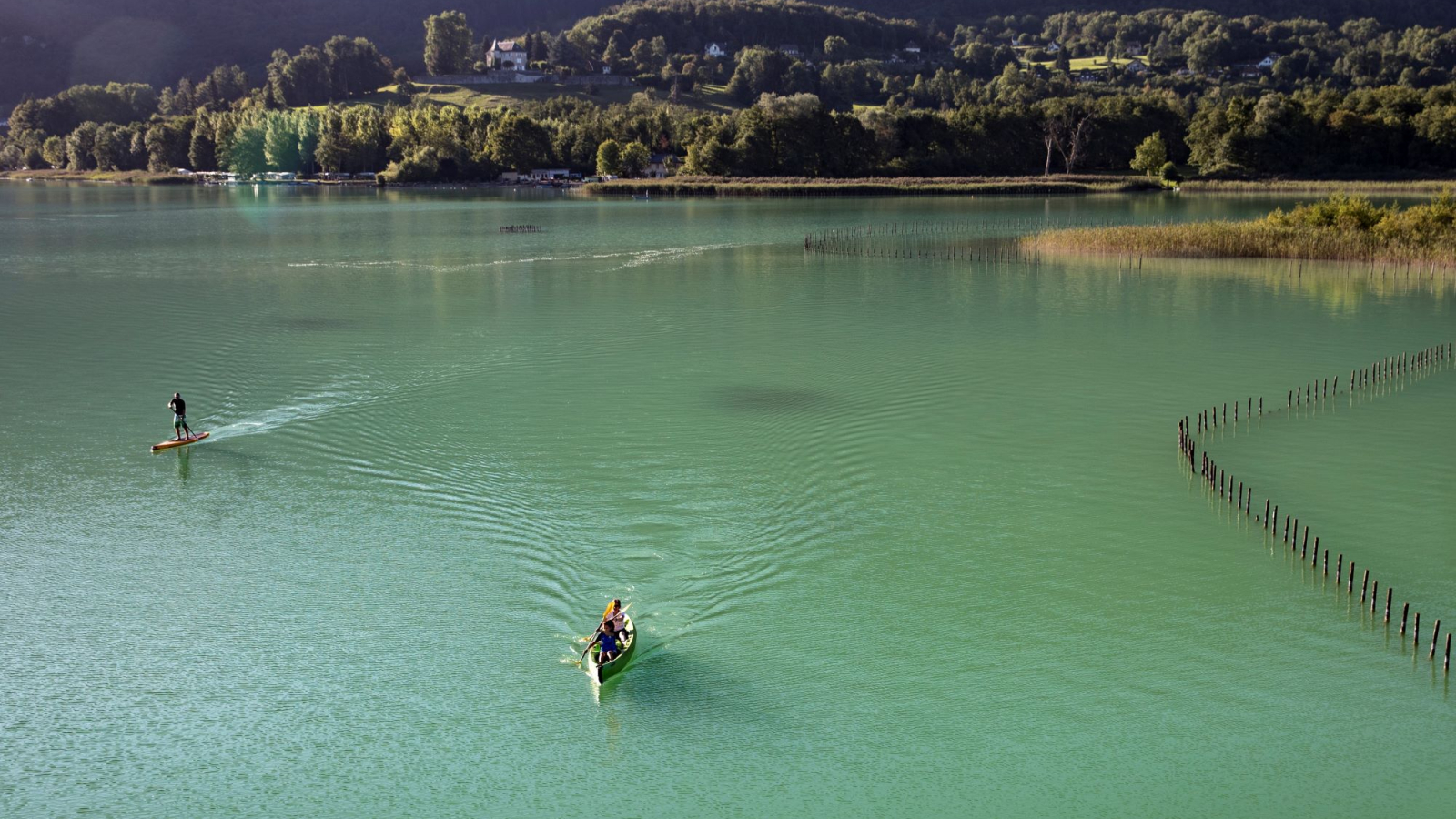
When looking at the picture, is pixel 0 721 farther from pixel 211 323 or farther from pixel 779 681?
pixel 211 323

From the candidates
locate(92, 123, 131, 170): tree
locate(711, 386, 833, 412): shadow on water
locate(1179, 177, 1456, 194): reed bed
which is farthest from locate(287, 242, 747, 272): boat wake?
locate(92, 123, 131, 170): tree

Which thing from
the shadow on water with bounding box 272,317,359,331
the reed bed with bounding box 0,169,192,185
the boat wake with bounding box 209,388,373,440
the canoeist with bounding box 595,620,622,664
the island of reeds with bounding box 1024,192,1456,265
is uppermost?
the reed bed with bounding box 0,169,192,185

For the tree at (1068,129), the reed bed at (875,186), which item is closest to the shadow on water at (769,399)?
the reed bed at (875,186)

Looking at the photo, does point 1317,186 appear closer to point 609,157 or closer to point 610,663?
point 609,157

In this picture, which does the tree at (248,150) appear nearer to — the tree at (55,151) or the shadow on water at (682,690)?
the tree at (55,151)

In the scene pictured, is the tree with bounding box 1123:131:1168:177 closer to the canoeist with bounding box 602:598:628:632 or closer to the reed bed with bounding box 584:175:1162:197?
the reed bed with bounding box 584:175:1162:197

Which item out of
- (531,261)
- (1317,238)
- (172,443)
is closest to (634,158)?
(531,261)

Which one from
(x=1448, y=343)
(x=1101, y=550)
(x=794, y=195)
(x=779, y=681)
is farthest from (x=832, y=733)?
(x=794, y=195)
